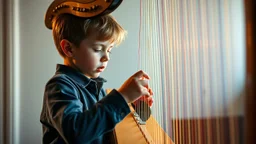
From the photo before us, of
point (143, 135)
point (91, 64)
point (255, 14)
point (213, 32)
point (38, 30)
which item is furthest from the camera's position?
point (38, 30)

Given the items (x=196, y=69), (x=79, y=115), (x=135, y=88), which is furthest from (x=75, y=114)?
(x=196, y=69)

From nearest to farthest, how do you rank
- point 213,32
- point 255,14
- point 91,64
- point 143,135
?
1. point 255,14
2. point 213,32
3. point 91,64
4. point 143,135

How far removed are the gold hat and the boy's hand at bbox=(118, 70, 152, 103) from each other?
160 mm

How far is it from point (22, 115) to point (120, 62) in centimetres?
50

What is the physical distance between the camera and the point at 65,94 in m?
0.66

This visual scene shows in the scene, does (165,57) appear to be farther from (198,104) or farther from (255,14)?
(255,14)

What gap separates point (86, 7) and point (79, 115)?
9.0 inches

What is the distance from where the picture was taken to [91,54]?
746 millimetres

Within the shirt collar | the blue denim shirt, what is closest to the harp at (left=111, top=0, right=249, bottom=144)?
the blue denim shirt

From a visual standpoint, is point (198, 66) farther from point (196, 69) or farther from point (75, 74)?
point (75, 74)

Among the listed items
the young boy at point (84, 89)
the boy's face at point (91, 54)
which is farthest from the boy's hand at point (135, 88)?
the boy's face at point (91, 54)

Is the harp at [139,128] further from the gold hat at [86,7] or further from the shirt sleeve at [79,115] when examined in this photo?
the gold hat at [86,7]

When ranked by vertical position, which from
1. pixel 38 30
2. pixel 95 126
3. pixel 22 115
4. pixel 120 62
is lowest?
pixel 22 115

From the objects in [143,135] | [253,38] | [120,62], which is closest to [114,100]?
[143,135]
